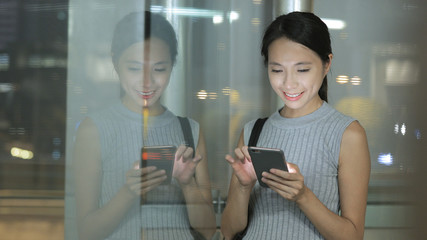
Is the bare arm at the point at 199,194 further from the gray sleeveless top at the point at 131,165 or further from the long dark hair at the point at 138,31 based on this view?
the long dark hair at the point at 138,31

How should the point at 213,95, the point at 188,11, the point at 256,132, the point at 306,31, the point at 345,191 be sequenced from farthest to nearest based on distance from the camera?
the point at 213,95, the point at 188,11, the point at 256,132, the point at 306,31, the point at 345,191

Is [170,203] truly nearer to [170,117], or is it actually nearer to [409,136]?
[170,117]

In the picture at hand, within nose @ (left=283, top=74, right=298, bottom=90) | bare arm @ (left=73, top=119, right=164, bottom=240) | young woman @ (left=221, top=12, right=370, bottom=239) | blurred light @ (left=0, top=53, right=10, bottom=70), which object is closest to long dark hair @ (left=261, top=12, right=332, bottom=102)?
young woman @ (left=221, top=12, right=370, bottom=239)

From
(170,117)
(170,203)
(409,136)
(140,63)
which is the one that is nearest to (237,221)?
(170,203)

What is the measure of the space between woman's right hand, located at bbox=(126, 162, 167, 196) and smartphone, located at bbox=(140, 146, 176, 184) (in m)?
0.02

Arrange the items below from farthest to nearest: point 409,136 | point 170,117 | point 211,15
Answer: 1. point 409,136
2. point 211,15
3. point 170,117

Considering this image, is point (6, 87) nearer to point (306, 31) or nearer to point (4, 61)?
point (4, 61)

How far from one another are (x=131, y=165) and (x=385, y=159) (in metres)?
1.92

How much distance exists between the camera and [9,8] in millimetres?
1917

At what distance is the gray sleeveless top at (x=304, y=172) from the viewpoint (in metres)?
2.06

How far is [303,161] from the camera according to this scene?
211 centimetres

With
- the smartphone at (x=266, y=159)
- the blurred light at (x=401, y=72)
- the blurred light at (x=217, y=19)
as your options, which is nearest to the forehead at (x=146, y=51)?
the smartphone at (x=266, y=159)

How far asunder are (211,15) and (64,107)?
0.95m

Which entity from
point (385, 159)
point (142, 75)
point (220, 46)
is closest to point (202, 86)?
point (220, 46)
